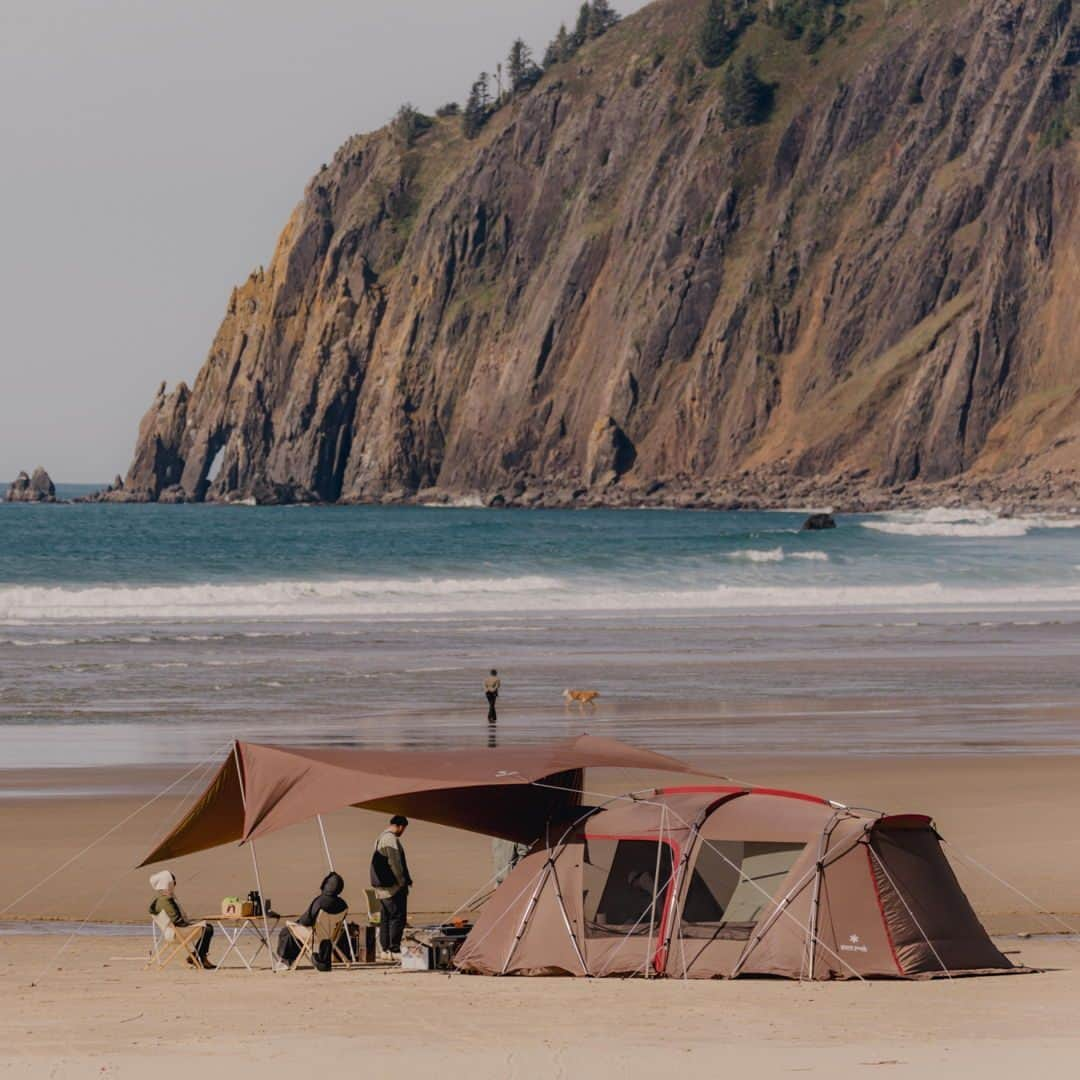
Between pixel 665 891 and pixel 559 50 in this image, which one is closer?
pixel 665 891

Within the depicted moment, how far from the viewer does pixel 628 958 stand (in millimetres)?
13562

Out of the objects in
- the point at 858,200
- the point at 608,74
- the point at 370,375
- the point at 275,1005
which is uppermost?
the point at 608,74

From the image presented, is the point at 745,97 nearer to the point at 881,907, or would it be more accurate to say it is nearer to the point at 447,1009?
the point at 881,907

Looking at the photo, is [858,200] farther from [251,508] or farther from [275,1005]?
[275,1005]

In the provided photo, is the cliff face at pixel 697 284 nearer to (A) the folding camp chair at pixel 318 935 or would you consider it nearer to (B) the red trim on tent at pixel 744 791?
(B) the red trim on tent at pixel 744 791

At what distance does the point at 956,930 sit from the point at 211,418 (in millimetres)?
181273

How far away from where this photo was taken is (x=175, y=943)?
13773mm

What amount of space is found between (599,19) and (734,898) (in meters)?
179

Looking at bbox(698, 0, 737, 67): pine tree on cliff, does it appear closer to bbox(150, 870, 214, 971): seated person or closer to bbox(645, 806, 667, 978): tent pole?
bbox(645, 806, 667, 978): tent pole

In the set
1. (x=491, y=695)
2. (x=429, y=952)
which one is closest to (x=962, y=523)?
(x=491, y=695)

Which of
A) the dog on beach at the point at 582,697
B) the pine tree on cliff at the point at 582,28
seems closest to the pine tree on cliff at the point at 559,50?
the pine tree on cliff at the point at 582,28

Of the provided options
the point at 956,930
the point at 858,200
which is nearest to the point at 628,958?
the point at 956,930

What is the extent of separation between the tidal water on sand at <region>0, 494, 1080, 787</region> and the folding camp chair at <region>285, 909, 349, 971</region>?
9034mm

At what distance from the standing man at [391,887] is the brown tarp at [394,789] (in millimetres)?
403
